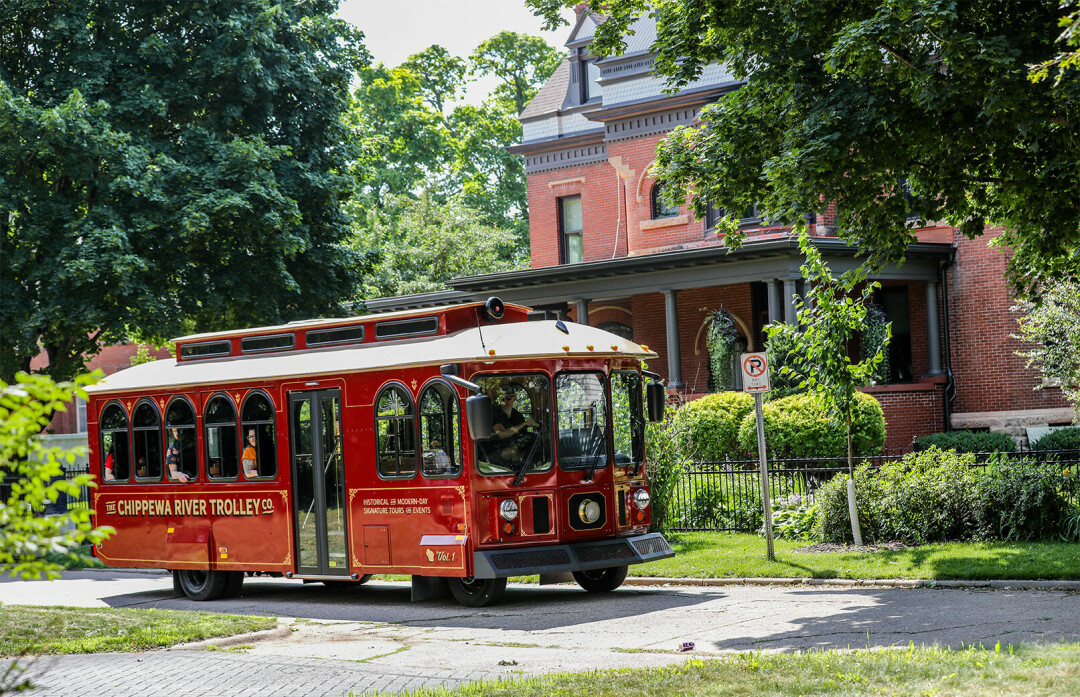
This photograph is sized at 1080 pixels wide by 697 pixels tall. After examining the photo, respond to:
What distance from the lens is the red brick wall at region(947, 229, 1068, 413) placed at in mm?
27234

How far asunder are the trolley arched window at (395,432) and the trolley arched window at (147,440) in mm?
3795

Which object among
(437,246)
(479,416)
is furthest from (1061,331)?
(437,246)

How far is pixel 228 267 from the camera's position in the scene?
2420cm

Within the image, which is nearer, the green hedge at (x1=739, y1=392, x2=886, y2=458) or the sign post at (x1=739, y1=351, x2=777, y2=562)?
the sign post at (x1=739, y1=351, x2=777, y2=562)

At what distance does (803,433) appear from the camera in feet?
69.3

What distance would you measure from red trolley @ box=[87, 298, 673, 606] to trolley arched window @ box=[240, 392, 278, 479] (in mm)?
24

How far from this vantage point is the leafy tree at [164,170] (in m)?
21.6

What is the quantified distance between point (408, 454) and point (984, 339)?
763 inches

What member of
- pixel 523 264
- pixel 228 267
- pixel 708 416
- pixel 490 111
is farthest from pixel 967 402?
pixel 490 111

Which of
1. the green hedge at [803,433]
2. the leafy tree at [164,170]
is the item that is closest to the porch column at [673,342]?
the green hedge at [803,433]

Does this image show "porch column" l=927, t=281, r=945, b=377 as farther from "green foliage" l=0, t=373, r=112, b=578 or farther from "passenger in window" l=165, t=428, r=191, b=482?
"green foliage" l=0, t=373, r=112, b=578

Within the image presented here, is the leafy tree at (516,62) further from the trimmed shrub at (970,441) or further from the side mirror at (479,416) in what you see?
the side mirror at (479,416)

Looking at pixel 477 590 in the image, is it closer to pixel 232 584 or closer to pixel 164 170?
pixel 232 584

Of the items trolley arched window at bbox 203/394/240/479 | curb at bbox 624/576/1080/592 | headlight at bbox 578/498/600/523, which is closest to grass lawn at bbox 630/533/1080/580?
curb at bbox 624/576/1080/592
